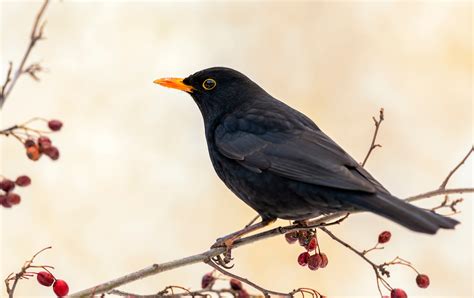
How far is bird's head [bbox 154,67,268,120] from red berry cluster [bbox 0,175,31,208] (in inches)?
71.6

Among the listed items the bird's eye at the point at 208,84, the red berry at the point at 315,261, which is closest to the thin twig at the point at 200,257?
the red berry at the point at 315,261

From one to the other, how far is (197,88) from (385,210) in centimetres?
224

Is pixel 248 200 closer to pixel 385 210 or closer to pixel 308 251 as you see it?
pixel 308 251

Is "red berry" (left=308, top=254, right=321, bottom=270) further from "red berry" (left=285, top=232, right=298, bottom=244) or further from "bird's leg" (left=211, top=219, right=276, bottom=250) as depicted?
"bird's leg" (left=211, top=219, right=276, bottom=250)

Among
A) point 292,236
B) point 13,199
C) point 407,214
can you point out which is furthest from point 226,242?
point 13,199

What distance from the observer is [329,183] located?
12.2 ft

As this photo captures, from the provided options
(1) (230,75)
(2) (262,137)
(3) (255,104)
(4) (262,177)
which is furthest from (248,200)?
(1) (230,75)

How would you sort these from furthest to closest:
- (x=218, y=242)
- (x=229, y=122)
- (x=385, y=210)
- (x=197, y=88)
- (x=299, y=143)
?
(x=197, y=88)
(x=229, y=122)
(x=299, y=143)
(x=218, y=242)
(x=385, y=210)

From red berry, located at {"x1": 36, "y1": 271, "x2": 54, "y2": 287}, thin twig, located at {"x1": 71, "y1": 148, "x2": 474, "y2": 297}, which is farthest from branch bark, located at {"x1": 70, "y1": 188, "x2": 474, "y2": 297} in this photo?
red berry, located at {"x1": 36, "y1": 271, "x2": 54, "y2": 287}

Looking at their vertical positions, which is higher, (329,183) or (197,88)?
(197,88)

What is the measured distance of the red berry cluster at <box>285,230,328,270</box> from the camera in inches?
154

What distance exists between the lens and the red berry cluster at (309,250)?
3924 mm

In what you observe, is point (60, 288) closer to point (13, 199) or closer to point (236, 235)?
point (13, 199)

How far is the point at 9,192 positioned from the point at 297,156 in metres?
1.84
